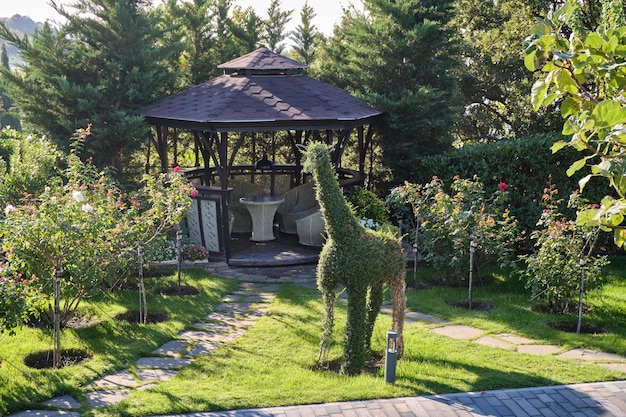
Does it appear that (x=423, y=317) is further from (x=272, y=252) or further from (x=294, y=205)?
(x=294, y=205)

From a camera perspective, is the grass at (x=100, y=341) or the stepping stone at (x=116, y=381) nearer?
the grass at (x=100, y=341)

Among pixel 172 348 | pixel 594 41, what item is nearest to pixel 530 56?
pixel 594 41

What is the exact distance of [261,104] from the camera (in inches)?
476

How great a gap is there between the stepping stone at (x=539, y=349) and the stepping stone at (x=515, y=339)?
0.13 meters

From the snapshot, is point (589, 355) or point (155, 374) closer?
point (155, 374)

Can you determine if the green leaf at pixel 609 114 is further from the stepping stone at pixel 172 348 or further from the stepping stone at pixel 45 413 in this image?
the stepping stone at pixel 172 348

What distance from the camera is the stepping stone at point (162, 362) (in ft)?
23.6

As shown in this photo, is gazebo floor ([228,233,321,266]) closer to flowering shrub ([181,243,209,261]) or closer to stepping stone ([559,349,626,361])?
flowering shrub ([181,243,209,261])

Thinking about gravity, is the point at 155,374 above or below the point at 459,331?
below

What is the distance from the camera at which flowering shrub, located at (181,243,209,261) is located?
38.3 ft

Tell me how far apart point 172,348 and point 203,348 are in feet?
1.19

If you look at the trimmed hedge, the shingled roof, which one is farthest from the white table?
the trimmed hedge

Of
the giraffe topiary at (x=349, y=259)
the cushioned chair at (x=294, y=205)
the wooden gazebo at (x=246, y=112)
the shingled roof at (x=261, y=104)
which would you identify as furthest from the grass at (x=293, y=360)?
the cushioned chair at (x=294, y=205)

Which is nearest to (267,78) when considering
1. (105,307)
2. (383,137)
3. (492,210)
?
(383,137)
